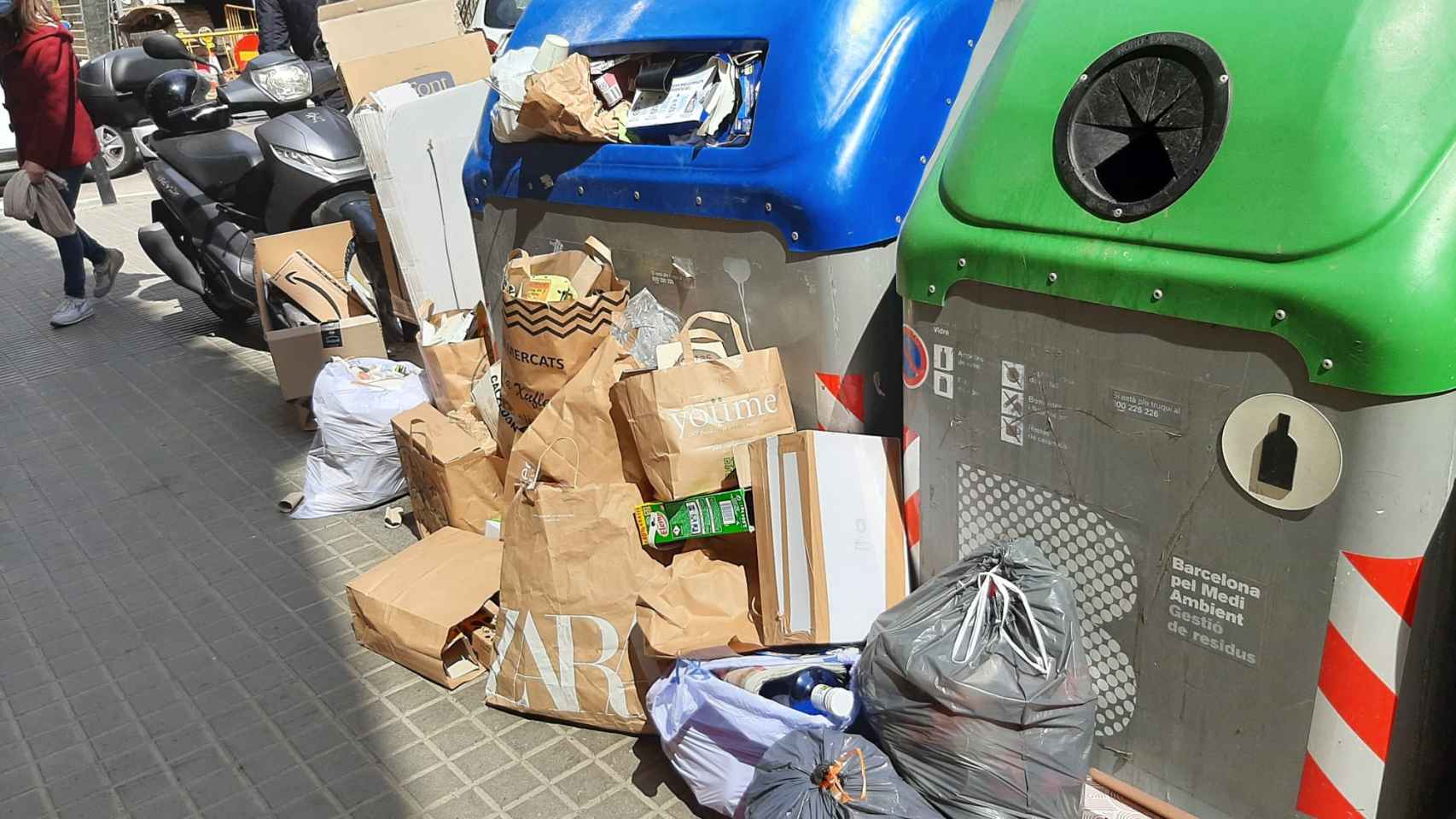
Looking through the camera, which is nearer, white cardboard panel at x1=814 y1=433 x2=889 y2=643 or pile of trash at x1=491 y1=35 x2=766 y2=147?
white cardboard panel at x1=814 y1=433 x2=889 y2=643

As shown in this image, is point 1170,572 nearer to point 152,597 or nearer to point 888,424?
point 888,424

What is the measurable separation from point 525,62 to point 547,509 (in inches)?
55.9

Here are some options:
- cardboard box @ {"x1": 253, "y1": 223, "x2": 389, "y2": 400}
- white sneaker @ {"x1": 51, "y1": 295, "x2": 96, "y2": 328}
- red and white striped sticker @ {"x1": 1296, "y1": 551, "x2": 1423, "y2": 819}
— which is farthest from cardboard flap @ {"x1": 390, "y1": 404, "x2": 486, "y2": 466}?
white sneaker @ {"x1": 51, "y1": 295, "x2": 96, "y2": 328}

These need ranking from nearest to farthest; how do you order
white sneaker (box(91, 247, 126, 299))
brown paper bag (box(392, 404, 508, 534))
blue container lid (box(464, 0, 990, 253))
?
blue container lid (box(464, 0, 990, 253)), brown paper bag (box(392, 404, 508, 534)), white sneaker (box(91, 247, 126, 299))

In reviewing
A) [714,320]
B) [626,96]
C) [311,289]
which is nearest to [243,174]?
[311,289]

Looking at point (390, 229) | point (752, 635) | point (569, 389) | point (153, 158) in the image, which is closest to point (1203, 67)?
point (752, 635)

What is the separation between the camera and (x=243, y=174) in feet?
20.3

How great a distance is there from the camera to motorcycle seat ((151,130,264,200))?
6199mm

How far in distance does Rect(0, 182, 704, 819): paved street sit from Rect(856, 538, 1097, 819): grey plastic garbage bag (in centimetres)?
74

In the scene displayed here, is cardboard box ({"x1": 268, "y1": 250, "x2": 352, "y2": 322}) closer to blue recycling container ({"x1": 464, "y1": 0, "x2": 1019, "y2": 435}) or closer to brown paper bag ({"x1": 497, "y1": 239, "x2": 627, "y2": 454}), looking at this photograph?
brown paper bag ({"x1": 497, "y1": 239, "x2": 627, "y2": 454})

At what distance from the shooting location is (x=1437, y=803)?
1947 mm

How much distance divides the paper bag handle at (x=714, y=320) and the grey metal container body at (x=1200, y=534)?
65cm

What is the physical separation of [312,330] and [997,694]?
388cm

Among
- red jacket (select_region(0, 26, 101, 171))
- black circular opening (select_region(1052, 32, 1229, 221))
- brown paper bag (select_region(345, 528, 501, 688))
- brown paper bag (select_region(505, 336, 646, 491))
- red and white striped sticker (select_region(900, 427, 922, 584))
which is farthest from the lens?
red jacket (select_region(0, 26, 101, 171))
